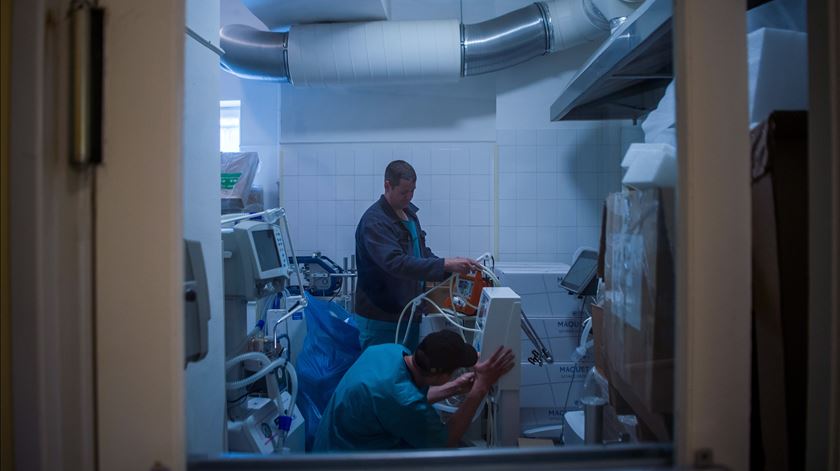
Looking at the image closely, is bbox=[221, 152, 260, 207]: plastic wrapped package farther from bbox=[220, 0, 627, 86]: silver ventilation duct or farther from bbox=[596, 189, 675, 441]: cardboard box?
bbox=[596, 189, 675, 441]: cardboard box

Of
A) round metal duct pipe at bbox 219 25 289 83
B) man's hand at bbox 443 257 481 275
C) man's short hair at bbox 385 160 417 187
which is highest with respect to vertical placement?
round metal duct pipe at bbox 219 25 289 83

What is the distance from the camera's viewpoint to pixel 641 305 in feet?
2.95

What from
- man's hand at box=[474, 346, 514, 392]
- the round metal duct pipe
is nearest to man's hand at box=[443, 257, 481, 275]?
man's hand at box=[474, 346, 514, 392]

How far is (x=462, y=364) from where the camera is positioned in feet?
4.83

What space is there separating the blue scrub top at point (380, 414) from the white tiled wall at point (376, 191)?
1876 millimetres

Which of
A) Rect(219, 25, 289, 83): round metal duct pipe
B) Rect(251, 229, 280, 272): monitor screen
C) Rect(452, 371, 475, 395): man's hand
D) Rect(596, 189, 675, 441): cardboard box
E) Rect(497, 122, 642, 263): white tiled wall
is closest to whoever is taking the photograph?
Rect(596, 189, 675, 441): cardboard box

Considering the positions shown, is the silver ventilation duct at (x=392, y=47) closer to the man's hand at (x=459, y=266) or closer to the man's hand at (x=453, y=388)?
the man's hand at (x=459, y=266)

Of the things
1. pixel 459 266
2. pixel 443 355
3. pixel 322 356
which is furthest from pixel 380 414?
pixel 322 356

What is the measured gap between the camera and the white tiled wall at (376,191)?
326cm

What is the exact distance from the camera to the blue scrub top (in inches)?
53.4

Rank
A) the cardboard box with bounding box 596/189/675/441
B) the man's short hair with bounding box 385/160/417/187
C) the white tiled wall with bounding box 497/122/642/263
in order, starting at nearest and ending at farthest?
the cardboard box with bounding box 596/189/675/441 → the man's short hair with bounding box 385/160/417/187 → the white tiled wall with bounding box 497/122/642/263

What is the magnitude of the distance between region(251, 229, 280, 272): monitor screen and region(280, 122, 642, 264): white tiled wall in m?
1.48

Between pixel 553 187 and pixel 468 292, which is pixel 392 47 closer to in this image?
pixel 553 187

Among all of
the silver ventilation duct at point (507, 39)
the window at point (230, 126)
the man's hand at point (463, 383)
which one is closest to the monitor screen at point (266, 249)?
the man's hand at point (463, 383)
